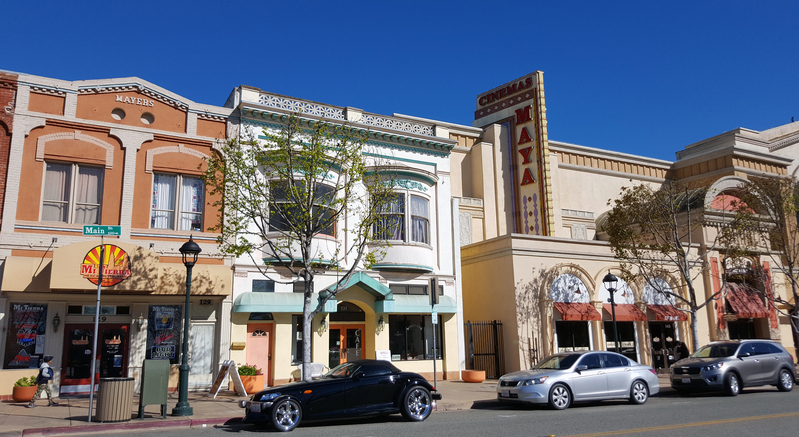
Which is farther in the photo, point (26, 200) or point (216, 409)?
point (26, 200)

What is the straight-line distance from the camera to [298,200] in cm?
1598

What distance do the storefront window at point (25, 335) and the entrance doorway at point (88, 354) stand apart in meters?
0.67

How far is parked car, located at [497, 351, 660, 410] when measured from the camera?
14.1m

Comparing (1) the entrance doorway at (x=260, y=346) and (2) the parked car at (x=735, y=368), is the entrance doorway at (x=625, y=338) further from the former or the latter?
(1) the entrance doorway at (x=260, y=346)

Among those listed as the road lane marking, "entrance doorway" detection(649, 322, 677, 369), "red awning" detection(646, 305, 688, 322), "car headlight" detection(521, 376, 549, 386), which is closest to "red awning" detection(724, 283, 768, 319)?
"red awning" detection(646, 305, 688, 322)

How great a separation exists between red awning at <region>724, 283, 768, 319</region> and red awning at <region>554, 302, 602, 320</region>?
871cm

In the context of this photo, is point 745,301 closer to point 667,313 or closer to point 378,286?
point 667,313

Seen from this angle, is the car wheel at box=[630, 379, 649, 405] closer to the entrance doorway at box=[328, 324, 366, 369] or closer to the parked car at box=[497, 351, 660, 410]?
the parked car at box=[497, 351, 660, 410]

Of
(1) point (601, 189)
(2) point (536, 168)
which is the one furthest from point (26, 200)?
(1) point (601, 189)

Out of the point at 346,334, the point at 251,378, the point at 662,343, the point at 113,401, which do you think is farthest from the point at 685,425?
the point at 662,343

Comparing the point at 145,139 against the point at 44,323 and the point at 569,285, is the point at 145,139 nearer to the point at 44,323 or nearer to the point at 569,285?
the point at 44,323

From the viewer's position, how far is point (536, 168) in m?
29.4

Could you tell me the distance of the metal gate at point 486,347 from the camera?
23.0 meters

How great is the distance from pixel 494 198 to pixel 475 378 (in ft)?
37.4
